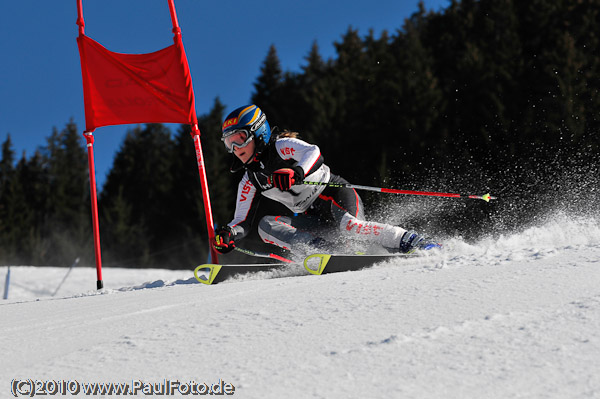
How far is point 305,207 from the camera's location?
539 cm

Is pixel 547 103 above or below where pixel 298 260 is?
above

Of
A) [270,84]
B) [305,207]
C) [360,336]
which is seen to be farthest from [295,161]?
[270,84]

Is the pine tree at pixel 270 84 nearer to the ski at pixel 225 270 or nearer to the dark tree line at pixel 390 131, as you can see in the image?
the dark tree line at pixel 390 131

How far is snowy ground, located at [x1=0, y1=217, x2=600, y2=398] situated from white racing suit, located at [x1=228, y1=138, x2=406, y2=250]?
1152 millimetres

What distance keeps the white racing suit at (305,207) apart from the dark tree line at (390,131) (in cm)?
1052

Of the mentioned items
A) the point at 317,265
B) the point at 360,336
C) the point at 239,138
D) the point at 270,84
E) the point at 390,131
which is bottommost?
the point at 360,336

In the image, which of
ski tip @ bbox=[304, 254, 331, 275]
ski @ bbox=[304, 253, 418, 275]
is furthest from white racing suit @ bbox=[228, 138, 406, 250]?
ski tip @ bbox=[304, 254, 331, 275]

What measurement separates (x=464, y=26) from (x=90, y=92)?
23152 millimetres

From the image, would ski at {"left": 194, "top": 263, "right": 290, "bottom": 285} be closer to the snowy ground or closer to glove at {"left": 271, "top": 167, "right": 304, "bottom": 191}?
glove at {"left": 271, "top": 167, "right": 304, "bottom": 191}

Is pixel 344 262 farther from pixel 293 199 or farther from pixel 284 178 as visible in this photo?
pixel 293 199

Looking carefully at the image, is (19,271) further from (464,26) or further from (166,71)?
(464,26)

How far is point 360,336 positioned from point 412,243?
252 cm

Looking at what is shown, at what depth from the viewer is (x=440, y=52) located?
28.2m

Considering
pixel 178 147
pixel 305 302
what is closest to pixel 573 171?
pixel 305 302
